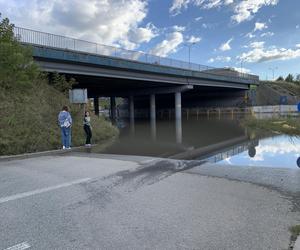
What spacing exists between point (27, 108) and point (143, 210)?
1332cm

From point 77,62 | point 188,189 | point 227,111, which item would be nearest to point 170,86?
point 227,111

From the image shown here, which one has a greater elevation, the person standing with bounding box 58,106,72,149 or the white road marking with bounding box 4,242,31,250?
the person standing with bounding box 58,106,72,149

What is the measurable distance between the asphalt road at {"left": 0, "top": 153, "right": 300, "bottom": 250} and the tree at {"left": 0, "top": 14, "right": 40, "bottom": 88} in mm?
10852

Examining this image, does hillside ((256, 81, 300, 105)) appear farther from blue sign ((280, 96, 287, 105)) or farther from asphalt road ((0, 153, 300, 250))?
asphalt road ((0, 153, 300, 250))

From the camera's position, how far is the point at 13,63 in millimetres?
18281

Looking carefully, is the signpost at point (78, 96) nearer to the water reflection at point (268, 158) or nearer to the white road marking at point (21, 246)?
the water reflection at point (268, 158)

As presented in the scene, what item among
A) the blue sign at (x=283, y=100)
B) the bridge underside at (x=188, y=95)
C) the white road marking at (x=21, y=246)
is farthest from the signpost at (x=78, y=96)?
the blue sign at (x=283, y=100)

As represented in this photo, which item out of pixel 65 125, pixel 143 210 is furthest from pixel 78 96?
pixel 143 210

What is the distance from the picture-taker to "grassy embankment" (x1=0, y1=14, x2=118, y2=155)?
13934 millimetres

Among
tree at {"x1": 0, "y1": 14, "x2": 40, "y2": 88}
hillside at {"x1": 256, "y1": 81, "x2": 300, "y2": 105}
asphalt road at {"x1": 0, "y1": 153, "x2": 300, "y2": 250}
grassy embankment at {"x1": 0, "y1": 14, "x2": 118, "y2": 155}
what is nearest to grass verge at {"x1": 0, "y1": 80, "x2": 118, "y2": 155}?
grassy embankment at {"x1": 0, "y1": 14, "x2": 118, "y2": 155}

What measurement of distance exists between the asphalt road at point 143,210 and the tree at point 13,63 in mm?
10852

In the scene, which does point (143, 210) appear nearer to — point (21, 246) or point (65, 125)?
point (21, 246)

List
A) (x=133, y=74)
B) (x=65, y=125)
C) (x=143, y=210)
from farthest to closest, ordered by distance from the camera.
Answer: (x=133, y=74), (x=65, y=125), (x=143, y=210)

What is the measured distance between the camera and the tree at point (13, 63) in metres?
18.1
